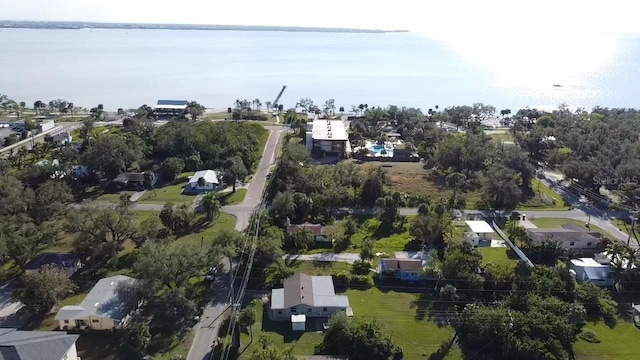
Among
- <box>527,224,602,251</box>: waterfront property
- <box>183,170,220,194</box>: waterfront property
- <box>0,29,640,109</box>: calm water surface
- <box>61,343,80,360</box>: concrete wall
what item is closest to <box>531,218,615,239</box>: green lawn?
<box>527,224,602,251</box>: waterfront property

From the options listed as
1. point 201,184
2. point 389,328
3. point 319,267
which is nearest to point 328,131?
point 201,184

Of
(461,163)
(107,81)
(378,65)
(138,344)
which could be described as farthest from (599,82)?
(138,344)

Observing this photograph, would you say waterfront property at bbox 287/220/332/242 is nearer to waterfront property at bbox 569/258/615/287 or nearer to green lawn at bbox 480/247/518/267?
green lawn at bbox 480/247/518/267

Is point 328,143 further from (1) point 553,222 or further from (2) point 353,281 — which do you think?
(2) point 353,281

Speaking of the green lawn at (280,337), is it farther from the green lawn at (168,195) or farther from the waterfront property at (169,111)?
the waterfront property at (169,111)

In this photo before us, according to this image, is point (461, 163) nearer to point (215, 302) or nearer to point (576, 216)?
point (576, 216)
